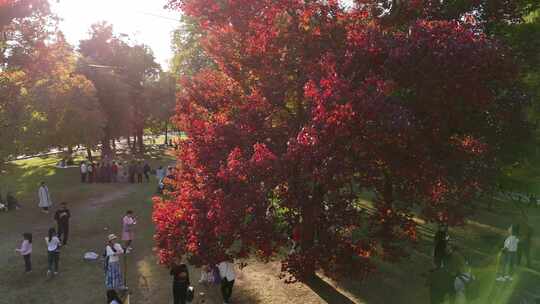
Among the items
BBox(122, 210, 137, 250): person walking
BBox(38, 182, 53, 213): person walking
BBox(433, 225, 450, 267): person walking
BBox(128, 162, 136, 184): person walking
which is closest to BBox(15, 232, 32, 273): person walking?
BBox(122, 210, 137, 250): person walking

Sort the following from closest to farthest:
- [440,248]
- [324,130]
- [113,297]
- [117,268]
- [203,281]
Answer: [324,130] < [113,297] < [117,268] < [203,281] < [440,248]

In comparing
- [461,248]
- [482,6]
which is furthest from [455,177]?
[461,248]

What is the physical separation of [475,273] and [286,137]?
26.2 ft

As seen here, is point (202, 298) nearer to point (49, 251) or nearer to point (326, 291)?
point (326, 291)

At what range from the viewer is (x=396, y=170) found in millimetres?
8383

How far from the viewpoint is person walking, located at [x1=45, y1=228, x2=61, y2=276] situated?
1294 centimetres

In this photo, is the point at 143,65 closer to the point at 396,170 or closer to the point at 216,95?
the point at 216,95

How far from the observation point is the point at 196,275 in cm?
1350

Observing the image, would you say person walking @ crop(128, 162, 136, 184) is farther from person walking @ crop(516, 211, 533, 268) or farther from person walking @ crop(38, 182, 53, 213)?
person walking @ crop(516, 211, 533, 268)

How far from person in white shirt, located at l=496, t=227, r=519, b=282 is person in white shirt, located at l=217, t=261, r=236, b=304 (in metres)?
7.66

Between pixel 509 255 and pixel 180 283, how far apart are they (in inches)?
361

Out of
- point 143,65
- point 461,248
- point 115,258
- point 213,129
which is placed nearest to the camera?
point 213,129

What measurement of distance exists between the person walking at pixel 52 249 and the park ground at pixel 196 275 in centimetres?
30

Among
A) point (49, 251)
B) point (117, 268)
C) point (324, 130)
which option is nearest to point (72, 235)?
point (49, 251)
